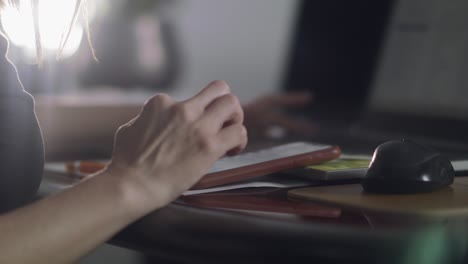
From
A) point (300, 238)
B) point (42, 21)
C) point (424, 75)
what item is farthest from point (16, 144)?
point (424, 75)

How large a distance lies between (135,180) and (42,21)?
26.1 inches

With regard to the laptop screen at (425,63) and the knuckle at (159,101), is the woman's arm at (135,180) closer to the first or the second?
the knuckle at (159,101)

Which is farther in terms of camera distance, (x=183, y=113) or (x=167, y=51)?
(x=167, y=51)

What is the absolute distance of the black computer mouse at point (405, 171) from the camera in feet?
1.68

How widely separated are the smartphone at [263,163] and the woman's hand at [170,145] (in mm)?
32

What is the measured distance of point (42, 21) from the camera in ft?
3.49

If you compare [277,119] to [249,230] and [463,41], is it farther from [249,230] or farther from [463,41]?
[249,230]

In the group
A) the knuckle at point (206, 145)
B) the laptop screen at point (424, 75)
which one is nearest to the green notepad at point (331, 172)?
the knuckle at point (206, 145)

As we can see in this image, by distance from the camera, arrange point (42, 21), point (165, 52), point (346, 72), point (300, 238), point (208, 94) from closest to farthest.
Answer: point (300, 238) → point (208, 94) → point (42, 21) → point (346, 72) → point (165, 52)

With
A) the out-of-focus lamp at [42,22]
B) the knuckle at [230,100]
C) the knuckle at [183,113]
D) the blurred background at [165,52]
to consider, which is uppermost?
the out-of-focus lamp at [42,22]

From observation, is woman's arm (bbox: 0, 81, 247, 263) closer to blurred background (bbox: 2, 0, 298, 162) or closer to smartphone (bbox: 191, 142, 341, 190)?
smartphone (bbox: 191, 142, 341, 190)

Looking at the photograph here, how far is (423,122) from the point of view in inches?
41.8

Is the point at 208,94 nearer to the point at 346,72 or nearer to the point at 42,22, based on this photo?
the point at 42,22

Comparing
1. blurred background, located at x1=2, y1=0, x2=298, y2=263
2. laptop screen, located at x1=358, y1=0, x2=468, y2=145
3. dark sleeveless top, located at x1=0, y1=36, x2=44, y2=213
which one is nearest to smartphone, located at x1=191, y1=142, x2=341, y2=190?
dark sleeveless top, located at x1=0, y1=36, x2=44, y2=213
